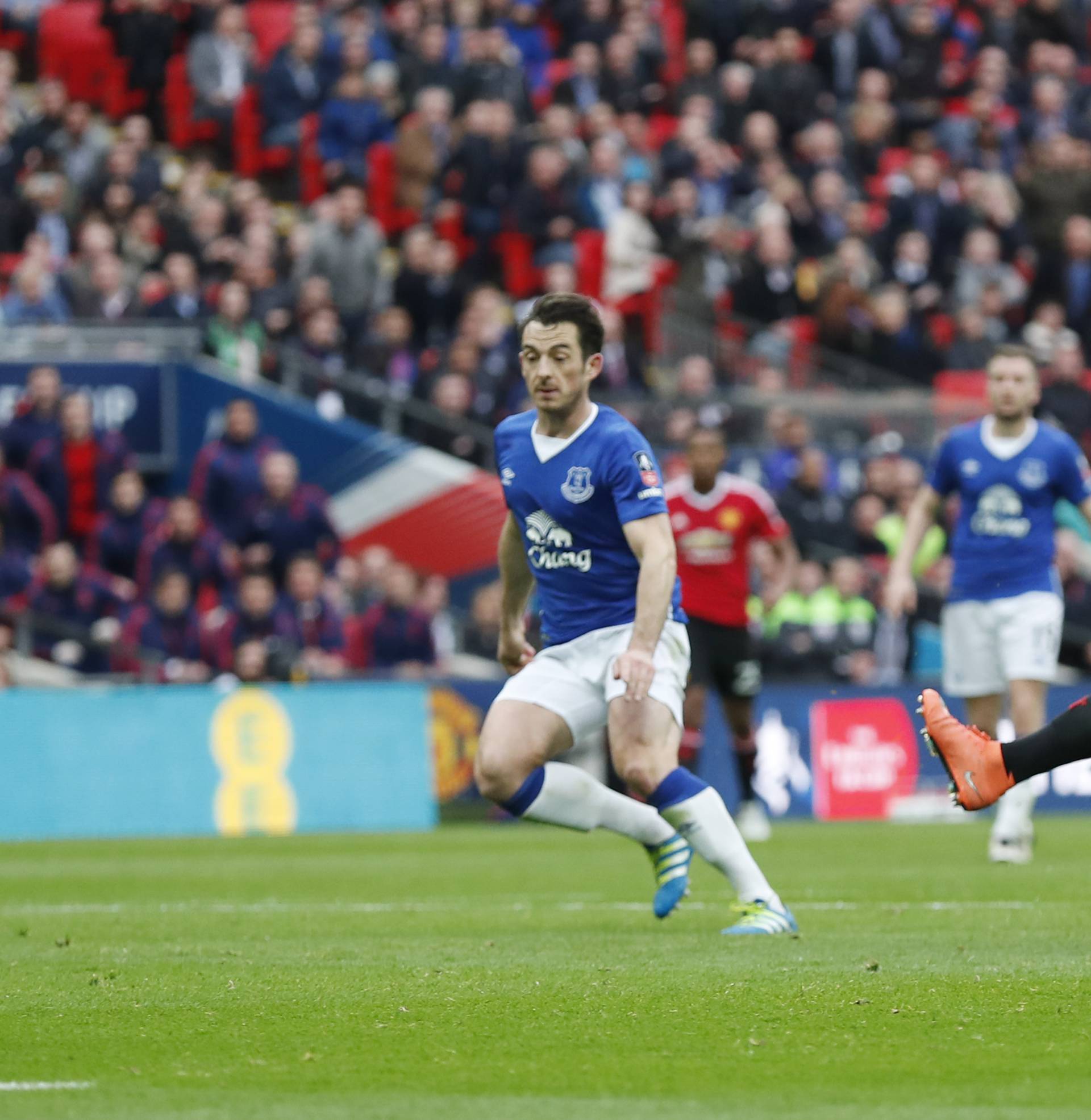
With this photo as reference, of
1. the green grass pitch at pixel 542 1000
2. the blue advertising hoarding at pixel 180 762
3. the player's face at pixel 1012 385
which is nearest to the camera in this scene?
the green grass pitch at pixel 542 1000

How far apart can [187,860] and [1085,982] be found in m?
7.87

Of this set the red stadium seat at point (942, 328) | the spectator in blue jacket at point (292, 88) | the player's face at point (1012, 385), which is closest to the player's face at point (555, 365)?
the player's face at point (1012, 385)

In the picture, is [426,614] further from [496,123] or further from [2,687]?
[496,123]

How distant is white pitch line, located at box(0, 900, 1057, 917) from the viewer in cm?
958

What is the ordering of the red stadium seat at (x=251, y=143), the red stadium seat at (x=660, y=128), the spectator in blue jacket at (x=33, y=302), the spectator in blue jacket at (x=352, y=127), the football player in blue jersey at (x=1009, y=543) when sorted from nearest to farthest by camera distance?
the football player in blue jersey at (x=1009, y=543)
the spectator in blue jacket at (x=33, y=302)
the spectator in blue jacket at (x=352, y=127)
the red stadium seat at (x=251, y=143)
the red stadium seat at (x=660, y=128)

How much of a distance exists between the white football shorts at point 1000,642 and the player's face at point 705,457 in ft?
8.26

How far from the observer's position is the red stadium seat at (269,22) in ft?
86.7

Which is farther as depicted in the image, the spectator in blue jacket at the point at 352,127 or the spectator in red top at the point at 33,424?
the spectator in blue jacket at the point at 352,127

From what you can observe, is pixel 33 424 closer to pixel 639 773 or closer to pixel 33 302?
pixel 33 302

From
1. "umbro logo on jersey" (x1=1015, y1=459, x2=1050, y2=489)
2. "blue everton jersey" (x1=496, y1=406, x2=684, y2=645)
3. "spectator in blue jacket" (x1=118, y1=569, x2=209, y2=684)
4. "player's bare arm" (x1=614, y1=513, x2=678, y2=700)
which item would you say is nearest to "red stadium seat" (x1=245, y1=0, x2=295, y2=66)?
"spectator in blue jacket" (x1=118, y1=569, x2=209, y2=684)

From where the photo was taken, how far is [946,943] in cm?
795

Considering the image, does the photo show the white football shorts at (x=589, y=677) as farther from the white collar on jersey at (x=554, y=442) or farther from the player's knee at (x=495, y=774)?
the white collar on jersey at (x=554, y=442)

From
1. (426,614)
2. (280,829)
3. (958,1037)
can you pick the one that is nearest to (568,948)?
(958,1037)

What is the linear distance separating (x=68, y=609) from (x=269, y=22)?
10.4 m
